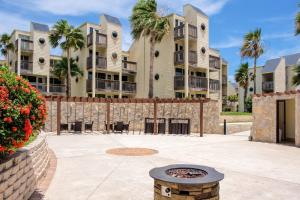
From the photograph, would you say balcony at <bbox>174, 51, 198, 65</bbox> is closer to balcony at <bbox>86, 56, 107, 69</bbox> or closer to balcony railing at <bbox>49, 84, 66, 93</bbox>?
balcony at <bbox>86, 56, 107, 69</bbox>

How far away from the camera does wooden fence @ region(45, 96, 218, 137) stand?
20.1 meters

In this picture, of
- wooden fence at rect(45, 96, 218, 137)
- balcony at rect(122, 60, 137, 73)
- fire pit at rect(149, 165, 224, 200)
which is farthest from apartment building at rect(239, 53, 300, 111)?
fire pit at rect(149, 165, 224, 200)

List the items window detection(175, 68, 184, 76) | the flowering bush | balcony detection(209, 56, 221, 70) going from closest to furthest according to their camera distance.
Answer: the flowering bush
window detection(175, 68, 184, 76)
balcony detection(209, 56, 221, 70)

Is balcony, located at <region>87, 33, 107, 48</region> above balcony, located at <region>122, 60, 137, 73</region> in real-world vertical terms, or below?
above

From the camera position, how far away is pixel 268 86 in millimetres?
42031

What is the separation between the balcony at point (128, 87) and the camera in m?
31.8

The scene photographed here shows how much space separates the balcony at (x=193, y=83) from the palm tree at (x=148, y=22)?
14.5 feet

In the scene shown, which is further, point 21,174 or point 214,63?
point 214,63

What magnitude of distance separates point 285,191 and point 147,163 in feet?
14.6

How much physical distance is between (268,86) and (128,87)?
22604mm

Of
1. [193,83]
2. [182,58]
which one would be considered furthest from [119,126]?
A: [193,83]

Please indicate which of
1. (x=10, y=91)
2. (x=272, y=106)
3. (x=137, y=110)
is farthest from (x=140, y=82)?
(x=10, y=91)

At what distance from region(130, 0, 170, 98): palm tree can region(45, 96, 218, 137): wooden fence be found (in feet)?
20.6

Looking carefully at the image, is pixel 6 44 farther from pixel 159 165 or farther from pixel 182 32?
pixel 159 165
